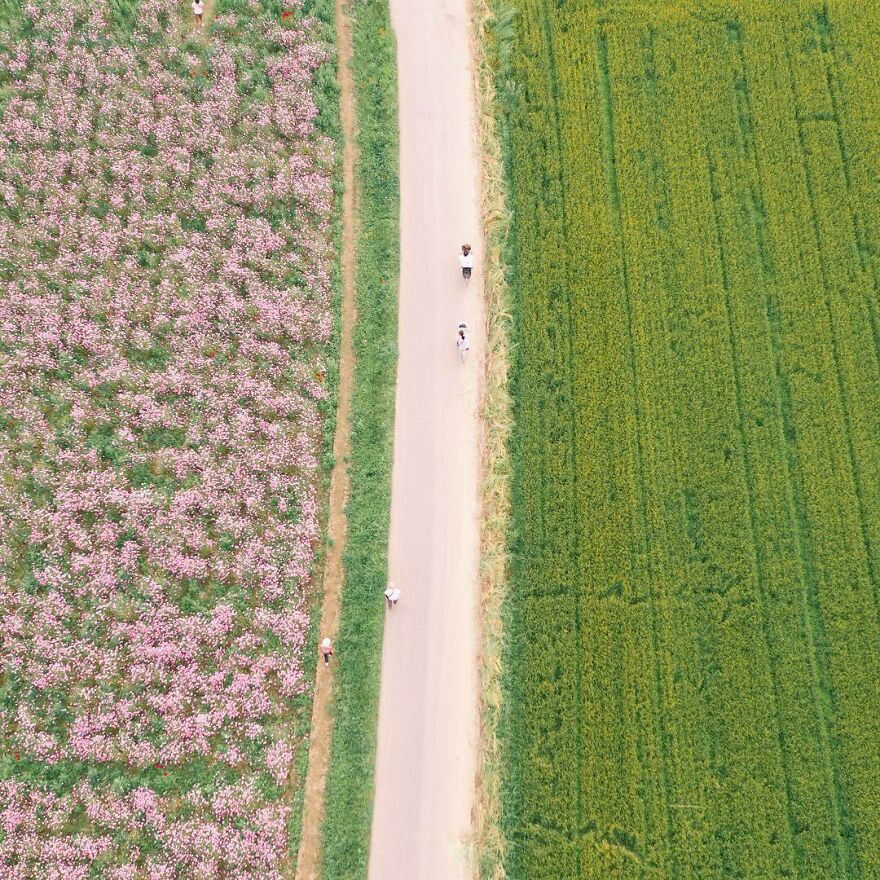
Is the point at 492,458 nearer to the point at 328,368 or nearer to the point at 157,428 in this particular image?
the point at 328,368

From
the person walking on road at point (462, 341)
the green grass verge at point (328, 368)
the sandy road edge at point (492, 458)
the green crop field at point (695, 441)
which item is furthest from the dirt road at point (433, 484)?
the green grass verge at point (328, 368)

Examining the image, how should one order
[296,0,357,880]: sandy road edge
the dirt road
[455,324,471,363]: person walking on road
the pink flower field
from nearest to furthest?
1. the pink flower field
2. [296,0,357,880]: sandy road edge
3. the dirt road
4. [455,324,471,363]: person walking on road

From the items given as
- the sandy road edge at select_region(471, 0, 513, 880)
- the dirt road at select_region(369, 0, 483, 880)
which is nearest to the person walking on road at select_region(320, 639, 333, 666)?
the dirt road at select_region(369, 0, 483, 880)

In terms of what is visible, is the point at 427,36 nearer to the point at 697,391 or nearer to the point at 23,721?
the point at 697,391

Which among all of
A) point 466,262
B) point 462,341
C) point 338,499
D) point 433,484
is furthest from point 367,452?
point 466,262

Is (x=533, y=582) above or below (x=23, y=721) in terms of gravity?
above

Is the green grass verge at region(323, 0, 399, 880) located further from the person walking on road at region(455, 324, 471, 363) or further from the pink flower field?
the person walking on road at region(455, 324, 471, 363)

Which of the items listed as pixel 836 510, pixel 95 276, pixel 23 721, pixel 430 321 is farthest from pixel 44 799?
pixel 836 510
